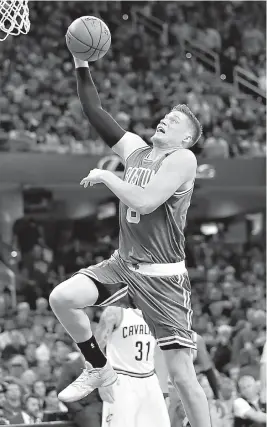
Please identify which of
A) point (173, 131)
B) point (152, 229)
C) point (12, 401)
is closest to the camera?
point (152, 229)

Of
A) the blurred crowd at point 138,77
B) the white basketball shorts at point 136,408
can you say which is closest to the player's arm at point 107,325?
the white basketball shorts at point 136,408

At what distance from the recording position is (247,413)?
9.20 metres

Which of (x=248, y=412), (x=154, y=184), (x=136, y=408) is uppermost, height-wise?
(x=154, y=184)

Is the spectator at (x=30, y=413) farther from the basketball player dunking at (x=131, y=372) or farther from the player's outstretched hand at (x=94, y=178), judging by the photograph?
the player's outstretched hand at (x=94, y=178)

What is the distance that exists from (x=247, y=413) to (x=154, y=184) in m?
3.75

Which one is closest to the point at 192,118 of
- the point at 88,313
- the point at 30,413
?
the point at 30,413

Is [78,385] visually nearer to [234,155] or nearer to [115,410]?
[115,410]

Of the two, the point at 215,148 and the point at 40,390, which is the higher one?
the point at 215,148

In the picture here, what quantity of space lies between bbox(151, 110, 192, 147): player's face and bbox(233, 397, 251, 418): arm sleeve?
3.53m

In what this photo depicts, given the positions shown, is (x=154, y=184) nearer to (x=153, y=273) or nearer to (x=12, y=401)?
(x=153, y=273)

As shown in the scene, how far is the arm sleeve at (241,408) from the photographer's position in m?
9.23

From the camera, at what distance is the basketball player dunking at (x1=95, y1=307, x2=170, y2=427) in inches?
312

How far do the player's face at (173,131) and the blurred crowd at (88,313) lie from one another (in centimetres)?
306

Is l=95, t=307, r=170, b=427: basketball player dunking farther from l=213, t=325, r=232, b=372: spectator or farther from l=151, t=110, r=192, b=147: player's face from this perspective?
l=213, t=325, r=232, b=372: spectator
